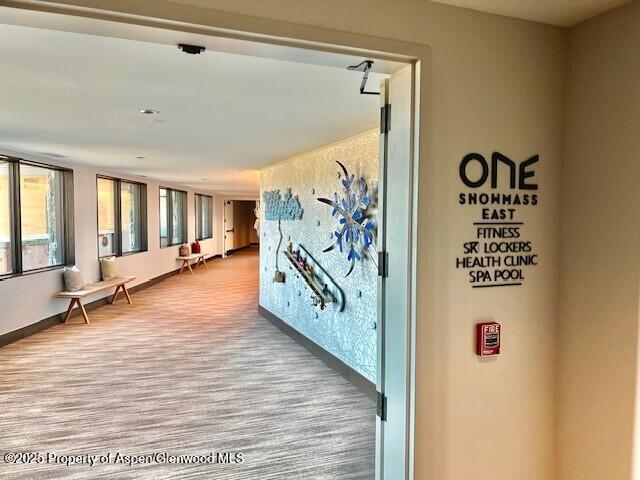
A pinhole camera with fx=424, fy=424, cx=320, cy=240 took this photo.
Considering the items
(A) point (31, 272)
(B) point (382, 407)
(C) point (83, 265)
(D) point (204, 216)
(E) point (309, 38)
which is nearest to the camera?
(E) point (309, 38)

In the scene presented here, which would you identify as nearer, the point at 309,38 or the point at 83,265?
the point at 309,38

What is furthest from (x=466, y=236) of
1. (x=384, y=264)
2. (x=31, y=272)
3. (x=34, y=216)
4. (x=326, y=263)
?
(x=34, y=216)

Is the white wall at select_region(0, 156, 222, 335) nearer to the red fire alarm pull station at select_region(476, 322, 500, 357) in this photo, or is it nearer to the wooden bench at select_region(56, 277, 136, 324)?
the wooden bench at select_region(56, 277, 136, 324)

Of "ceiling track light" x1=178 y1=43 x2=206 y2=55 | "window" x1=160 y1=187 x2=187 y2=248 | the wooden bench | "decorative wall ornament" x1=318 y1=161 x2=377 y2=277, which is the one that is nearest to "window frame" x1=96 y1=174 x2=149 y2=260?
the wooden bench

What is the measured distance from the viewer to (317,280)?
4633 millimetres

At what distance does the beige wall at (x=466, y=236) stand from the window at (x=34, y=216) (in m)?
5.31

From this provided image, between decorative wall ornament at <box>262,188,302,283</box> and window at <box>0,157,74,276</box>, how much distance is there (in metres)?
2.96

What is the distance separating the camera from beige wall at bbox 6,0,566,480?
1682mm

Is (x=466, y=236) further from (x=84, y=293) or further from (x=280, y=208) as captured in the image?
(x=84, y=293)

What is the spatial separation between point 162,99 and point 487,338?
236cm

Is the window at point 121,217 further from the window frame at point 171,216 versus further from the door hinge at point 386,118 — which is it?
the door hinge at point 386,118

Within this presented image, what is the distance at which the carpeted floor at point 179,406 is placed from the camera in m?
2.65

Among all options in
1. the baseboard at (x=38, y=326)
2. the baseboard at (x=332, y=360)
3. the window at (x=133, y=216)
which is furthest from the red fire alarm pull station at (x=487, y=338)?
the window at (x=133, y=216)

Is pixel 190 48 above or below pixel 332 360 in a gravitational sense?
above
